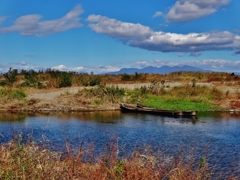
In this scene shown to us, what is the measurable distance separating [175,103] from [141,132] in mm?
17962

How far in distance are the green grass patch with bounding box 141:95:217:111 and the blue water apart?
3.87m

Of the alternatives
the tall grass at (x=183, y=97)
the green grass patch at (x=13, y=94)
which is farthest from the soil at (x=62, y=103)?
the tall grass at (x=183, y=97)

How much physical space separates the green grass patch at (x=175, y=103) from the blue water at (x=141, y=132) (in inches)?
152

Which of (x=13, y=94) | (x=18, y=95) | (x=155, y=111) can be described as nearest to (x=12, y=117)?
(x=18, y=95)

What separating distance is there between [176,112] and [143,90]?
1046 centimetres

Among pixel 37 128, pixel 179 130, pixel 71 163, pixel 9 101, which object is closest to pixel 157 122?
pixel 179 130

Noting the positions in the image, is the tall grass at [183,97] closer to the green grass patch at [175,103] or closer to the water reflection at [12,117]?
the green grass patch at [175,103]

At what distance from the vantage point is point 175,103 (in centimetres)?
4584

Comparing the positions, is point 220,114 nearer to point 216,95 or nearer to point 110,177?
point 216,95

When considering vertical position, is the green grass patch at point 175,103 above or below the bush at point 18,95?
below

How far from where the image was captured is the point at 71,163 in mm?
11102

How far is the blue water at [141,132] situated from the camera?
69.8ft

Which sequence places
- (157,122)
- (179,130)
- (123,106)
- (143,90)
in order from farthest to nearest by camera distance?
(143,90) → (123,106) → (157,122) → (179,130)

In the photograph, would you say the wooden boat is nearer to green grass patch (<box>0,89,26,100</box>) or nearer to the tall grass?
the tall grass
